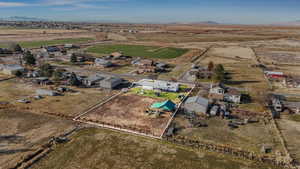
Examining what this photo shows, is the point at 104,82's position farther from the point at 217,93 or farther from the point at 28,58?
the point at 28,58

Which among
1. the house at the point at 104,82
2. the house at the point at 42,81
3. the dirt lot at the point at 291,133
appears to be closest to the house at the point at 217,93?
the dirt lot at the point at 291,133

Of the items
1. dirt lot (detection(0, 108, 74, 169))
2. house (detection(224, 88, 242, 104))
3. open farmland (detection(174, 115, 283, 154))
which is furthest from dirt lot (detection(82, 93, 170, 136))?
house (detection(224, 88, 242, 104))

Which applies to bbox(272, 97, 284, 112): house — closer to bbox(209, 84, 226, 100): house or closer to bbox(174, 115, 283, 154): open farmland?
bbox(174, 115, 283, 154): open farmland

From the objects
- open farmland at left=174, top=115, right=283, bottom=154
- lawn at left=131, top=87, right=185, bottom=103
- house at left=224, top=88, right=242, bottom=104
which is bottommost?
open farmland at left=174, top=115, right=283, bottom=154

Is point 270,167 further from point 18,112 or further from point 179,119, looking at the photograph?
point 18,112

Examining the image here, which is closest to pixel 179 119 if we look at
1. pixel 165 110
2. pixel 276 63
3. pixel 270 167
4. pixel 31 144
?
pixel 165 110

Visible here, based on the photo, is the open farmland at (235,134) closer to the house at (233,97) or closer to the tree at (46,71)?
the house at (233,97)
